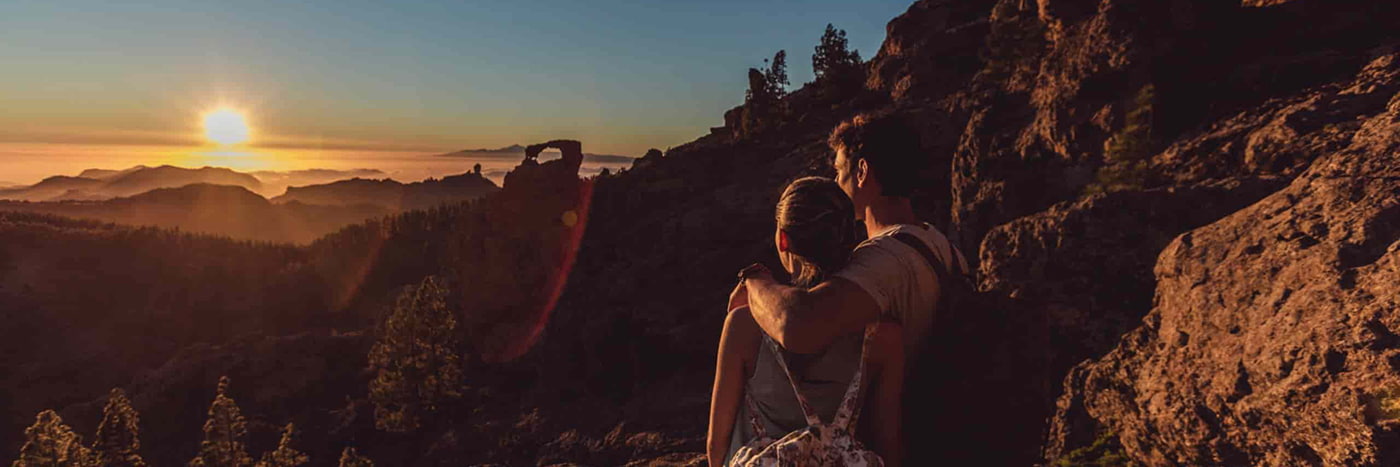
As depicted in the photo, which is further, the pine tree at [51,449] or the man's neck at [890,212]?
the pine tree at [51,449]

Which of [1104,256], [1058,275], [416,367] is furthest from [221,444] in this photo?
[1104,256]

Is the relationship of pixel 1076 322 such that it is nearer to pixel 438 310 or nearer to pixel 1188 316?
pixel 1188 316

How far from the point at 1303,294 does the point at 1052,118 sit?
65.1ft

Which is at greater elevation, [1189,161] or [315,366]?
[1189,161]

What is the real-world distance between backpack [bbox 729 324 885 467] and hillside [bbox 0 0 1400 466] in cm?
86

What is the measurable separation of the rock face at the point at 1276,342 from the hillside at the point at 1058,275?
18 millimetres

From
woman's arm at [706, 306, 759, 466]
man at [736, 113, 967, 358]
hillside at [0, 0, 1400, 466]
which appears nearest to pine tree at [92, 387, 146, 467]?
hillside at [0, 0, 1400, 466]

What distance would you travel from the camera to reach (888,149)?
12.6 feet

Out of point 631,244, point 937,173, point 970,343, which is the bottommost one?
point 631,244

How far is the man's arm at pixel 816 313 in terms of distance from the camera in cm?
Result: 311

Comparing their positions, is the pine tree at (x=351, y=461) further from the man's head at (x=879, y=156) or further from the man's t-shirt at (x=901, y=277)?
the man's t-shirt at (x=901, y=277)

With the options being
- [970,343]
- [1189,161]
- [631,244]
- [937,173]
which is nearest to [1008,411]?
[970,343]

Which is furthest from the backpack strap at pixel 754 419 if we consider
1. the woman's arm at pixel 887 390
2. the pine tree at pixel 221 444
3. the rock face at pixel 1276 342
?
the pine tree at pixel 221 444

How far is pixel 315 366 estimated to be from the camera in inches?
2178
